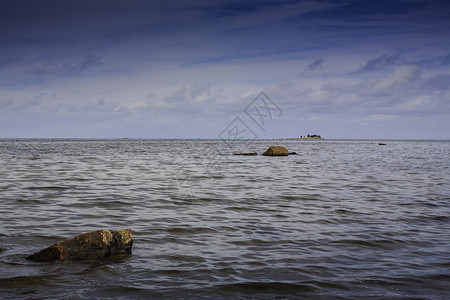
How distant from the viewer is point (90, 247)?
20.3 feet

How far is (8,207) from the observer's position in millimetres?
Answer: 10195

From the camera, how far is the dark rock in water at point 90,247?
19.7 ft

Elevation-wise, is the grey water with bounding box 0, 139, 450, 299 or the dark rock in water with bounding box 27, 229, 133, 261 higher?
the dark rock in water with bounding box 27, 229, 133, 261

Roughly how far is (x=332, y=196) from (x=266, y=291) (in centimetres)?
866

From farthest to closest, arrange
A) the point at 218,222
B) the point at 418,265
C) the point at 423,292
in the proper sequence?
the point at 218,222 → the point at 418,265 → the point at 423,292

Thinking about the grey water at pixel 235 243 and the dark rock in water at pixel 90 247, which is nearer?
the grey water at pixel 235 243

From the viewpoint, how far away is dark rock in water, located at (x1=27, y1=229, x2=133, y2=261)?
237 inches

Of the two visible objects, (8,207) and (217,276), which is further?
(8,207)

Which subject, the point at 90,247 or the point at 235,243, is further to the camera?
the point at 235,243

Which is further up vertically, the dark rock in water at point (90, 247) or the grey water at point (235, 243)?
the dark rock in water at point (90, 247)

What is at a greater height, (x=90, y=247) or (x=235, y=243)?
(x=90, y=247)

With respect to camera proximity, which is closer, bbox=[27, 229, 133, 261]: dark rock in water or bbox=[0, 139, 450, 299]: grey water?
bbox=[0, 139, 450, 299]: grey water

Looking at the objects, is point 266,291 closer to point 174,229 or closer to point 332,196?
point 174,229

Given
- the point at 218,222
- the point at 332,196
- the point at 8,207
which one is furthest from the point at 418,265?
the point at 8,207
